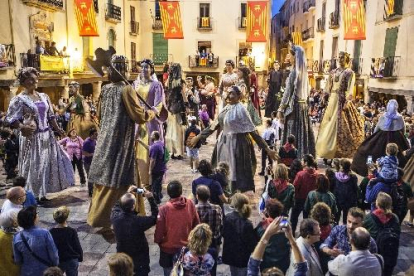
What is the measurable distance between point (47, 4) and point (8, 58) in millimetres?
3864

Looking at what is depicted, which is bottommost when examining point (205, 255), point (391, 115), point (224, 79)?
point (205, 255)

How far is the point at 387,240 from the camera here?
13.6ft

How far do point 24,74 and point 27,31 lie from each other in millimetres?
12127

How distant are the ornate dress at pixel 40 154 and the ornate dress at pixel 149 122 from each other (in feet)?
4.49

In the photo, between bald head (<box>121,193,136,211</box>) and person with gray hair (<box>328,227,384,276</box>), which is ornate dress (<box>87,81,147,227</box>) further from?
person with gray hair (<box>328,227,384,276</box>)

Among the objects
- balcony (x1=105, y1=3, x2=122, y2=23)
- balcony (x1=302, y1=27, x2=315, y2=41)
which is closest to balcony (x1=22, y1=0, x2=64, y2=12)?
balcony (x1=105, y1=3, x2=122, y2=23)

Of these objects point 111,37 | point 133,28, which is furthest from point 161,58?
point 111,37

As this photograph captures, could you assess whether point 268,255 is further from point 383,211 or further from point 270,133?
point 270,133

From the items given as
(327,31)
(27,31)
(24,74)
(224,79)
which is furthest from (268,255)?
(327,31)

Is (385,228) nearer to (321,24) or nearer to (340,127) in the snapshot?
(340,127)

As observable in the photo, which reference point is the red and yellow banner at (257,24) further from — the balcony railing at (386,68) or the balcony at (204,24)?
the balcony at (204,24)

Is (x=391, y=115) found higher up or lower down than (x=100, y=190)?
higher up

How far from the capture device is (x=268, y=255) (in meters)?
3.76

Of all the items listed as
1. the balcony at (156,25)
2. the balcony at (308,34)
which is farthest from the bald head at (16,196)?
the balcony at (308,34)
